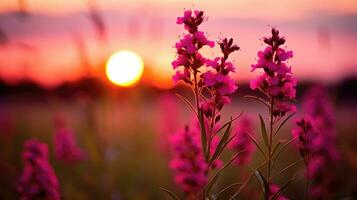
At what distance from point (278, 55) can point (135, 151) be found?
7318 millimetres

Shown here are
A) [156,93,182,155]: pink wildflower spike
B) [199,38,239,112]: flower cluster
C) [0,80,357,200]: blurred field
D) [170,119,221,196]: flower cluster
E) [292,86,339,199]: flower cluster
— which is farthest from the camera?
[156,93,182,155]: pink wildflower spike

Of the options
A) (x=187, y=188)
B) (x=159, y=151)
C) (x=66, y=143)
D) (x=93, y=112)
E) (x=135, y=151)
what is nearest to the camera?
(x=187, y=188)

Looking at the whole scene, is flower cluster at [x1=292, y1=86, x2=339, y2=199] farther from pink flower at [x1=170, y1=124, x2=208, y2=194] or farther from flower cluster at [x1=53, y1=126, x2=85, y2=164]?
flower cluster at [x1=53, y1=126, x2=85, y2=164]

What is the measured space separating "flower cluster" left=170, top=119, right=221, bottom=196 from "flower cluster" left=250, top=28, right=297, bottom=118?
0.75 meters

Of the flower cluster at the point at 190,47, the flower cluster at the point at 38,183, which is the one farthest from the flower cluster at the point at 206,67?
the flower cluster at the point at 38,183

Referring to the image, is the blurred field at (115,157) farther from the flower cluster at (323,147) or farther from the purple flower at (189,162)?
the purple flower at (189,162)

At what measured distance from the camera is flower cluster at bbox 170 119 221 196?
4.92 m

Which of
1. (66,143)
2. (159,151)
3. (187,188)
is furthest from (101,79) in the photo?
(159,151)

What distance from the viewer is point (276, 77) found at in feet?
14.1

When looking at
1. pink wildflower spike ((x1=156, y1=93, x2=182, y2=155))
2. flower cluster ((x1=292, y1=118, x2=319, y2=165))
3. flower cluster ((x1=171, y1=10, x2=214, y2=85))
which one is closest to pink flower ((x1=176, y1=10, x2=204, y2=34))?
flower cluster ((x1=171, y1=10, x2=214, y2=85))

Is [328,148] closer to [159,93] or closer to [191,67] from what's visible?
[191,67]

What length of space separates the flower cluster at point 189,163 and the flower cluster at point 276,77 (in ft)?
2.45

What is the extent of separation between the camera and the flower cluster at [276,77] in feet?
14.1

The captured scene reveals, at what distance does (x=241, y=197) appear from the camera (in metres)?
8.37
